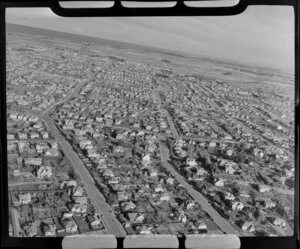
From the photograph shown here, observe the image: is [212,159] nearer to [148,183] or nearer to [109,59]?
[148,183]

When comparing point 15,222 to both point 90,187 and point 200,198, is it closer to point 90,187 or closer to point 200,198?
point 90,187

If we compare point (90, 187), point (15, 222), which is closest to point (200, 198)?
point (90, 187)

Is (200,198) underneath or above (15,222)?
above

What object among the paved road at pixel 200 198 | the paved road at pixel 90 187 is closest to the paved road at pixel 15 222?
the paved road at pixel 90 187

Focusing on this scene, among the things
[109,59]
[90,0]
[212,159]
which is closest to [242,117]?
[212,159]

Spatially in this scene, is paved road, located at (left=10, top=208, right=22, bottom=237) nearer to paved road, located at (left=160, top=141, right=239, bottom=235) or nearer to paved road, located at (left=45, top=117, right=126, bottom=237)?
paved road, located at (left=45, top=117, right=126, bottom=237)

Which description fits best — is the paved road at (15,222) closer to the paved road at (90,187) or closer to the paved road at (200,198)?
the paved road at (90,187)
